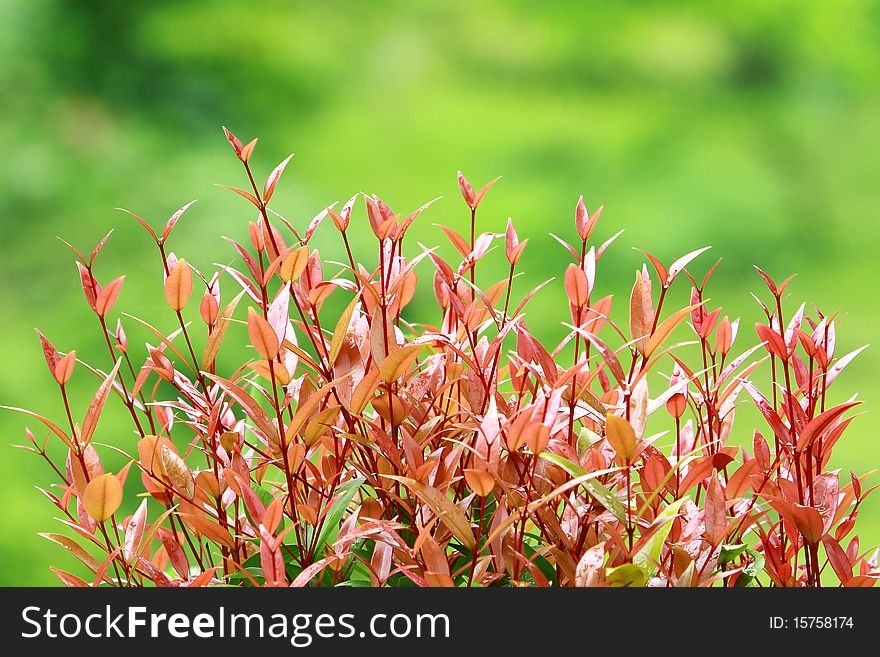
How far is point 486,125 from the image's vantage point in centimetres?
307

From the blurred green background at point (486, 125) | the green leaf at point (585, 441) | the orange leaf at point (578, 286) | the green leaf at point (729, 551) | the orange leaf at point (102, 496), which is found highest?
the blurred green background at point (486, 125)

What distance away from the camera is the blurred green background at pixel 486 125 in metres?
2.89

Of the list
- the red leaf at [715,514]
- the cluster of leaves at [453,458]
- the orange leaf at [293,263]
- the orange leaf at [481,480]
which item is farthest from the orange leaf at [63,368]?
the red leaf at [715,514]

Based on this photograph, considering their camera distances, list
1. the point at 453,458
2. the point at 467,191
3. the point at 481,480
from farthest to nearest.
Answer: the point at 467,191, the point at 453,458, the point at 481,480

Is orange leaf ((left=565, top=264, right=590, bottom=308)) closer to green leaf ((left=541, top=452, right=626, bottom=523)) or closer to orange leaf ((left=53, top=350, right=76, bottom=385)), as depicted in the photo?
green leaf ((left=541, top=452, right=626, bottom=523))

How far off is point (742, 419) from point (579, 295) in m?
2.32

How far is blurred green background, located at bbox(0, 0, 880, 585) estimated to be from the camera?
9.48ft

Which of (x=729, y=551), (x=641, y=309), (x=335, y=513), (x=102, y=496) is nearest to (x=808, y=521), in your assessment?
(x=729, y=551)

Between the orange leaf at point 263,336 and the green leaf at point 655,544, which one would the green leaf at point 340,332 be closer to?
the orange leaf at point 263,336

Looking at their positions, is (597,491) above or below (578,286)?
below

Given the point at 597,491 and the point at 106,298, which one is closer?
the point at 597,491

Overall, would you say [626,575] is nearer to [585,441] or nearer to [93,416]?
[585,441]

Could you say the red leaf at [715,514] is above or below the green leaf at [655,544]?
above
